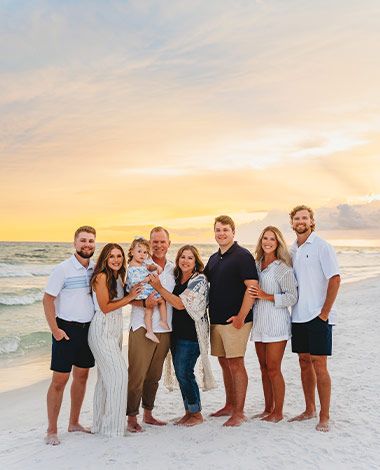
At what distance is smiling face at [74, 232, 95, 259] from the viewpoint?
5305mm

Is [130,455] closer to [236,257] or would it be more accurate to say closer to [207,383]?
[207,383]

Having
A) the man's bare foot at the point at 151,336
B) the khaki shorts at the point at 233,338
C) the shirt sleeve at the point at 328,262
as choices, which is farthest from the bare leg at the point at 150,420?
the shirt sleeve at the point at 328,262

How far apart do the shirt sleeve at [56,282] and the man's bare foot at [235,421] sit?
83.4 inches

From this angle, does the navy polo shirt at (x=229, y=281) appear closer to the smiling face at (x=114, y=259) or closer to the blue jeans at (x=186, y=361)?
the blue jeans at (x=186, y=361)

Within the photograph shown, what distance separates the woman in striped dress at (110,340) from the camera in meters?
5.23

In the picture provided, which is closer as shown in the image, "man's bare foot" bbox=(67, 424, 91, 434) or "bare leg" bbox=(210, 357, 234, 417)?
"man's bare foot" bbox=(67, 424, 91, 434)

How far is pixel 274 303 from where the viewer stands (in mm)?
5469

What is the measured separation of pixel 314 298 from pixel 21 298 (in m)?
18.7

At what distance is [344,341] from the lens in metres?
9.80

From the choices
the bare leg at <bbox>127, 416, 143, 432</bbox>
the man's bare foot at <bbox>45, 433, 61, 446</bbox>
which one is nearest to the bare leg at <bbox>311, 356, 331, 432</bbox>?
the bare leg at <bbox>127, 416, 143, 432</bbox>

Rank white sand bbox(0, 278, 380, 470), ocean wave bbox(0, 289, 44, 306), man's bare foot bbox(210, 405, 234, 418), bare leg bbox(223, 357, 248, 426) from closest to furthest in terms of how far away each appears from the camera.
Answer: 1. white sand bbox(0, 278, 380, 470)
2. bare leg bbox(223, 357, 248, 426)
3. man's bare foot bbox(210, 405, 234, 418)
4. ocean wave bbox(0, 289, 44, 306)

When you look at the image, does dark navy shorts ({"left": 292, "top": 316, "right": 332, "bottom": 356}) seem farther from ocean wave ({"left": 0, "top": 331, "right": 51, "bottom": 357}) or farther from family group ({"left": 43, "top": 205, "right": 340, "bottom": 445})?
ocean wave ({"left": 0, "top": 331, "right": 51, "bottom": 357})

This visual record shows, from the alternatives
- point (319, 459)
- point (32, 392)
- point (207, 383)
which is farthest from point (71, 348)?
point (32, 392)

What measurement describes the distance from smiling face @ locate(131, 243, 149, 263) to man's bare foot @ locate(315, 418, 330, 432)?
2332 millimetres
